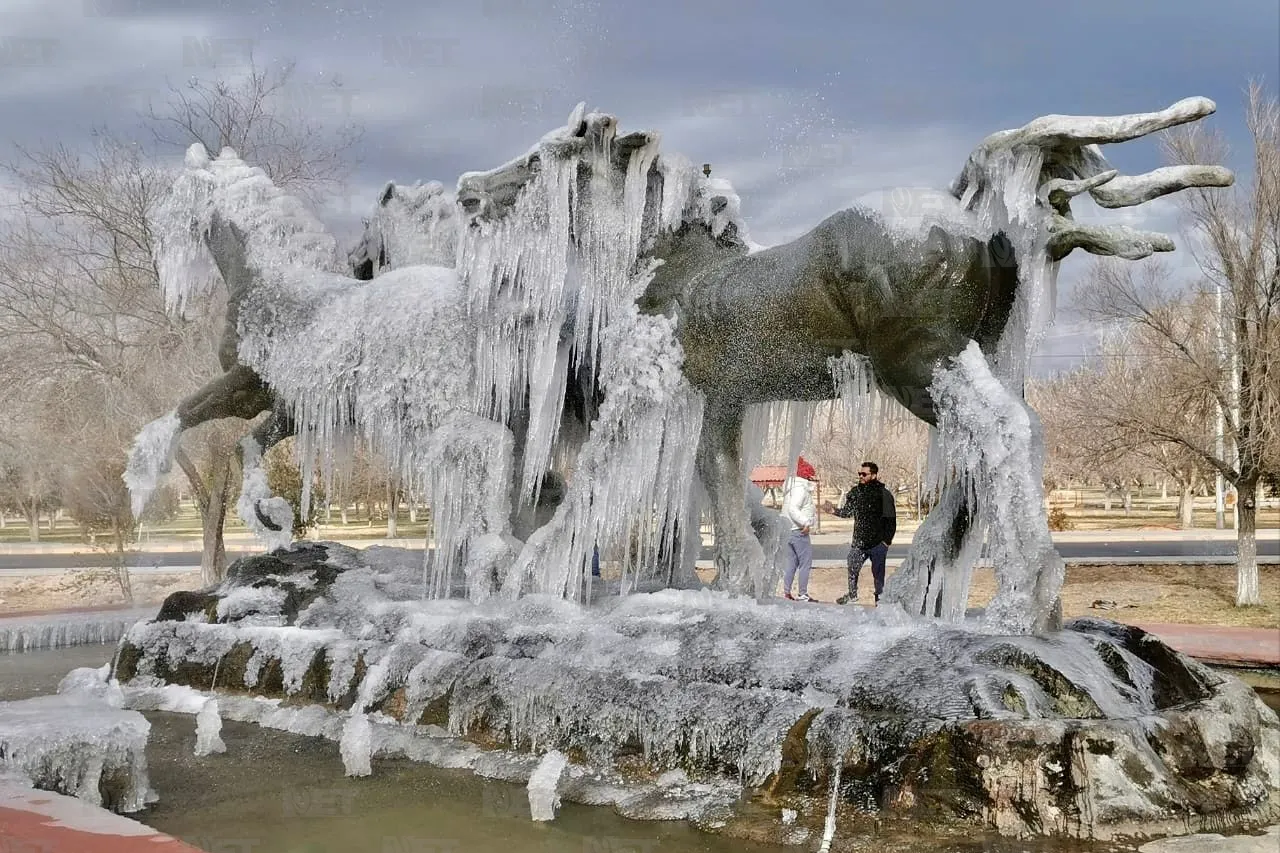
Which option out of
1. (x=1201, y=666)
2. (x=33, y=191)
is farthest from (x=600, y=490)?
(x=33, y=191)

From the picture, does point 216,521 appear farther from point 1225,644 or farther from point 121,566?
point 1225,644

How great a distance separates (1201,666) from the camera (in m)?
5.08

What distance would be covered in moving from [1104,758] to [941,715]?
588mm

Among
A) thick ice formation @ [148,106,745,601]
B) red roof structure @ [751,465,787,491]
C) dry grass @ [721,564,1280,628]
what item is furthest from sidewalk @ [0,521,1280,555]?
thick ice formation @ [148,106,745,601]

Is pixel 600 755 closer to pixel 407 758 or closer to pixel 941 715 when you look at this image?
pixel 407 758

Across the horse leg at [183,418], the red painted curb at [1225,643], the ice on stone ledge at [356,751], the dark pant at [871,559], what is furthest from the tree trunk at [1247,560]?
the ice on stone ledge at [356,751]

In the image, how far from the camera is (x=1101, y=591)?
13992mm


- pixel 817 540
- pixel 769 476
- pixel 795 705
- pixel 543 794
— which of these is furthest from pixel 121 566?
pixel 817 540

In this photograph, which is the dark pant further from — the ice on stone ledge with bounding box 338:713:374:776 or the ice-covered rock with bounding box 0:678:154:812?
the ice-covered rock with bounding box 0:678:154:812

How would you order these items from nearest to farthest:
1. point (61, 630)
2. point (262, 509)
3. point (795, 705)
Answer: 1. point (795, 705)
2. point (262, 509)
3. point (61, 630)

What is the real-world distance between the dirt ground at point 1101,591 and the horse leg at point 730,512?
6.40 metres

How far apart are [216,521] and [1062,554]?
46.6 ft

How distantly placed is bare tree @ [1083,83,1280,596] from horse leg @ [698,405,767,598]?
9033 millimetres

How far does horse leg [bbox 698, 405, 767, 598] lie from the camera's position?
6.69 metres
